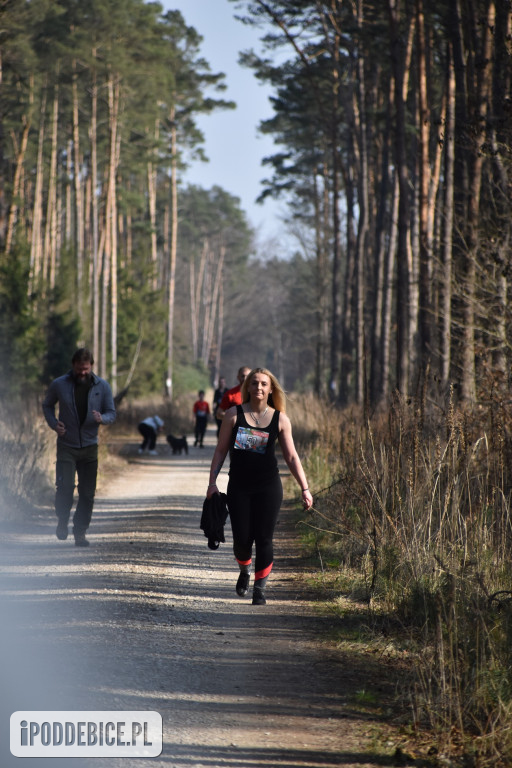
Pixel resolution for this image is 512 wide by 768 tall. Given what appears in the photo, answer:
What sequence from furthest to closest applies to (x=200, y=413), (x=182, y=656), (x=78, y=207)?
(x=78, y=207) → (x=200, y=413) → (x=182, y=656)

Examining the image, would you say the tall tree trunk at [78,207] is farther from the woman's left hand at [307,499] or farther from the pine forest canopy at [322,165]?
the woman's left hand at [307,499]

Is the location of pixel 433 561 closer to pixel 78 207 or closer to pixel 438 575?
pixel 438 575

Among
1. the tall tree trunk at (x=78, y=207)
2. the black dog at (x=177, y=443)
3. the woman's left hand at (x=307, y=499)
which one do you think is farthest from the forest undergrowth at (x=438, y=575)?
the tall tree trunk at (x=78, y=207)

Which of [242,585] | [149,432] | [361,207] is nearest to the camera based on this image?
[242,585]

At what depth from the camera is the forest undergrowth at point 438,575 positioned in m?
4.93

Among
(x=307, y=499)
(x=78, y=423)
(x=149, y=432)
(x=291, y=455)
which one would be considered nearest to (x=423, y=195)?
(x=149, y=432)

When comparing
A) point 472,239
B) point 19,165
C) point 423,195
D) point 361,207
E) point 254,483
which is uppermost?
point 19,165

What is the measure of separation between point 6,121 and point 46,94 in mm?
5804

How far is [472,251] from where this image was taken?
53.1 ft

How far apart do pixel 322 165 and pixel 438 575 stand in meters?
41.2

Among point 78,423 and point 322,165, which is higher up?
point 322,165

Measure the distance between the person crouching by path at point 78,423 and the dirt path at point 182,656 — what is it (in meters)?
0.52

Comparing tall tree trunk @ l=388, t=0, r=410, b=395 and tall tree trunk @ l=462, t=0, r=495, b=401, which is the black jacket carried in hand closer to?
tall tree trunk @ l=462, t=0, r=495, b=401

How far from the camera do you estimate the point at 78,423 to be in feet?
33.1
